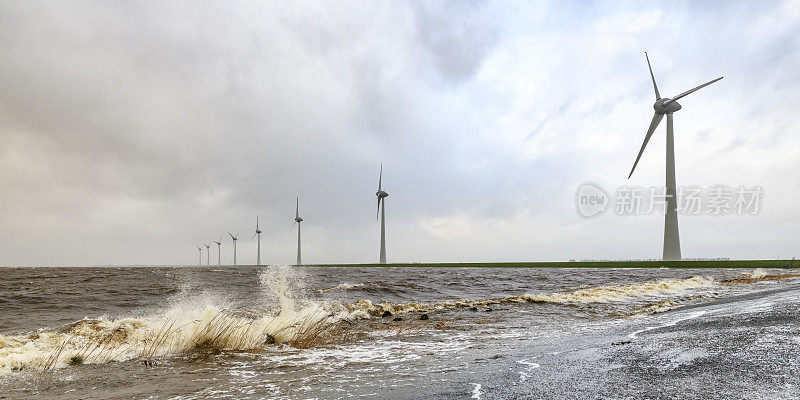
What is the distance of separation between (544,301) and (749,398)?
58.4ft

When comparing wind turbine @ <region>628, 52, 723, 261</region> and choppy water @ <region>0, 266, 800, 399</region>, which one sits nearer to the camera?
choppy water @ <region>0, 266, 800, 399</region>

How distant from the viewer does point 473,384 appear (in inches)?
235

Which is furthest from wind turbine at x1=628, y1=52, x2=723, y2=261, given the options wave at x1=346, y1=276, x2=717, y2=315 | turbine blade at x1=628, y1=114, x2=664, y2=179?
wave at x1=346, y1=276, x2=717, y2=315

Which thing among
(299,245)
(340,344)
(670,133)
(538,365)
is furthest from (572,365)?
(299,245)

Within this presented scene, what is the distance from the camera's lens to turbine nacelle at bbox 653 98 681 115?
84.7 meters

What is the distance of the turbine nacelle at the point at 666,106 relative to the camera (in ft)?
278

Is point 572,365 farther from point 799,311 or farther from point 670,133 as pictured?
point 670,133

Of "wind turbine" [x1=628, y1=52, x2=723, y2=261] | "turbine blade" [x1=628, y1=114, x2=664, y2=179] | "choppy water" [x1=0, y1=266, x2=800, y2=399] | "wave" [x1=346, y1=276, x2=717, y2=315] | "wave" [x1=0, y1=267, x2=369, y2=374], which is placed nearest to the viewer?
"choppy water" [x1=0, y1=266, x2=800, y2=399]

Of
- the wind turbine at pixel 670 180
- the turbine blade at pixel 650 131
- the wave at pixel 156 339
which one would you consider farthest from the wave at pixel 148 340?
the wind turbine at pixel 670 180

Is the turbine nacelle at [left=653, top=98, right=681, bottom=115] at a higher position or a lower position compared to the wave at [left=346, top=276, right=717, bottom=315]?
higher

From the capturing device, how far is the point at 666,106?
85188 mm

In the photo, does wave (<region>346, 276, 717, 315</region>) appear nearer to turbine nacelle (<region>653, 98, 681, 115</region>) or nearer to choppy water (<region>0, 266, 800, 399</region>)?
choppy water (<region>0, 266, 800, 399</region>)

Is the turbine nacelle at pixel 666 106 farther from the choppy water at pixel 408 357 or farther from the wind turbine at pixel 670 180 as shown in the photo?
the choppy water at pixel 408 357

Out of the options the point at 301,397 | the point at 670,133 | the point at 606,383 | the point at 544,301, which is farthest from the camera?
the point at 670,133
